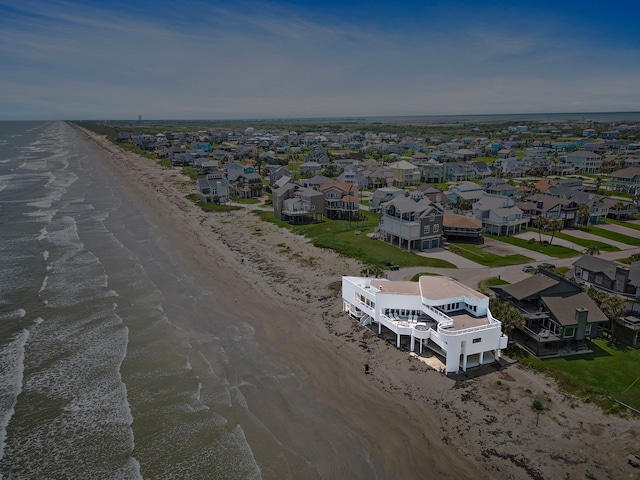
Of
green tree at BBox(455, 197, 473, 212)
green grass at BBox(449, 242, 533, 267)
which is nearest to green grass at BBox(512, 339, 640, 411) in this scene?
green grass at BBox(449, 242, 533, 267)

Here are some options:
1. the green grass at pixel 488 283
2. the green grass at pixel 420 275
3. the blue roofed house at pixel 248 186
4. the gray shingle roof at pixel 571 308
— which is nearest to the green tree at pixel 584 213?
the green grass at pixel 488 283

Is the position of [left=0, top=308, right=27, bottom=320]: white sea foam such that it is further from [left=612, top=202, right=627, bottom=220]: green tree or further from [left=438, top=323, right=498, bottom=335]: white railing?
[left=612, top=202, right=627, bottom=220]: green tree

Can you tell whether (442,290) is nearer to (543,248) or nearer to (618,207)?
(543,248)

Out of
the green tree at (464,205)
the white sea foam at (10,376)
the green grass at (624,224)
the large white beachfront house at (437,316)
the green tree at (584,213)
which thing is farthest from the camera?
the green tree at (464,205)

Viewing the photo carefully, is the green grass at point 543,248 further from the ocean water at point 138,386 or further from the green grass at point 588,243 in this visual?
the ocean water at point 138,386

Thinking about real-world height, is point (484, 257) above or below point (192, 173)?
below

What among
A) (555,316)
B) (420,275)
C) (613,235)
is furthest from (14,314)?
(613,235)
